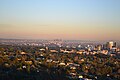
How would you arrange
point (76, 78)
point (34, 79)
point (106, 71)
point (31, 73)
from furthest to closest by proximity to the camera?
1. point (106, 71)
2. point (31, 73)
3. point (76, 78)
4. point (34, 79)

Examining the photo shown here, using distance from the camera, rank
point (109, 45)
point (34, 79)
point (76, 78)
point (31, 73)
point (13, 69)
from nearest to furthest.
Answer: point (34, 79)
point (76, 78)
point (31, 73)
point (13, 69)
point (109, 45)

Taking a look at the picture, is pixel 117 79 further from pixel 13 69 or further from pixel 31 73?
pixel 13 69

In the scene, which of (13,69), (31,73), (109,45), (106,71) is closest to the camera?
(31,73)

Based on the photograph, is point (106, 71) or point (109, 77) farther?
point (106, 71)

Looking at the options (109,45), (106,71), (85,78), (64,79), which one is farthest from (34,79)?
(109,45)

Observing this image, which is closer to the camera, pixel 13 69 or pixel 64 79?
pixel 64 79

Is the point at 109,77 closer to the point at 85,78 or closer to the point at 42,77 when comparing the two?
the point at 85,78

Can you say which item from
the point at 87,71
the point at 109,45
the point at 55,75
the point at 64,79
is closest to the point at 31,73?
→ the point at 55,75

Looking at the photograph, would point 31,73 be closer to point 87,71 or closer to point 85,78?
point 85,78

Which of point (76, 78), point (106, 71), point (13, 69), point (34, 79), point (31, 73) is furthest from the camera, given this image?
point (106, 71)
